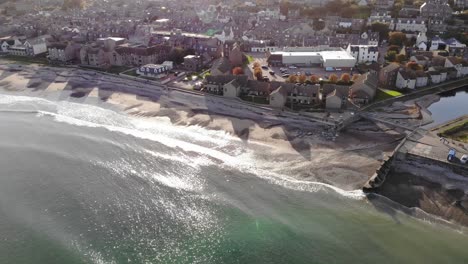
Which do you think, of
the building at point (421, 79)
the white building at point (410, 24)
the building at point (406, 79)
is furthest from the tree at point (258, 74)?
the white building at point (410, 24)

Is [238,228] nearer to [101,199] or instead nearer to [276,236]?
[276,236]

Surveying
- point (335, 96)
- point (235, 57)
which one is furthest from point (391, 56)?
point (235, 57)

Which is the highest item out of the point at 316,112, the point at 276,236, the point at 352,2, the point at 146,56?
the point at 352,2

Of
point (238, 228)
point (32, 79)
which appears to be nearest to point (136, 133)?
point (238, 228)

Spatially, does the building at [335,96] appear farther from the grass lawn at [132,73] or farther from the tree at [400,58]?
the grass lawn at [132,73]

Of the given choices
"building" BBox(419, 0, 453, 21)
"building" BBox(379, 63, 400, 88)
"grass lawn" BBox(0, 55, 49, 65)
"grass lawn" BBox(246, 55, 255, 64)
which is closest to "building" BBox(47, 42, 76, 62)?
"grass lawn" BBox(0, 55, 49, 65)

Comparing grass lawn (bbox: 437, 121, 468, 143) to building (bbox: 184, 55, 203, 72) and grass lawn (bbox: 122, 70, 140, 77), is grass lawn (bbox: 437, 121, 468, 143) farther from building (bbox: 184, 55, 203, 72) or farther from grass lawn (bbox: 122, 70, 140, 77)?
grass lawn (bbox: 122, 70, 140, 77)
